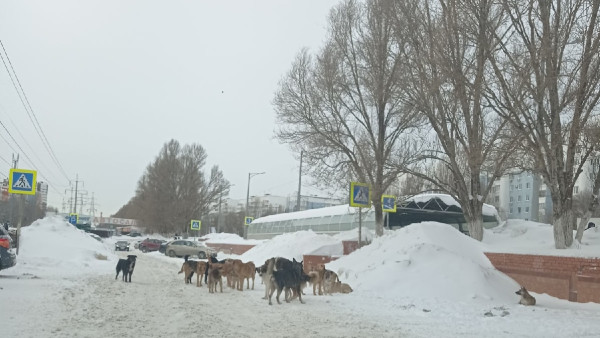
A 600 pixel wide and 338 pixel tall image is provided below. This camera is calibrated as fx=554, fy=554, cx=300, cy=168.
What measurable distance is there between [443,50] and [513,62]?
9.74 ft

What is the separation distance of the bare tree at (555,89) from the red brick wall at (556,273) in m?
1.18

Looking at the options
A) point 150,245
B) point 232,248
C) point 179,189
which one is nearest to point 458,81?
point 232,248

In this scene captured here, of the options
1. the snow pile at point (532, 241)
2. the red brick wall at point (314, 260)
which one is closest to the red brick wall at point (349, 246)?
the red brick wall at point (314, 260)

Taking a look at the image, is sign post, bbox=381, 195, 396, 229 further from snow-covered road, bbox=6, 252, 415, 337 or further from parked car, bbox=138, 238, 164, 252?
parked car, bbox=138, 238, 164, 252

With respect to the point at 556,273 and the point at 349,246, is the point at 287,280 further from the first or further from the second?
the point at 349,246

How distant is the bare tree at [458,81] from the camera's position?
1681 centimetres

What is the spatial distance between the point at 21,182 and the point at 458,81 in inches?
643

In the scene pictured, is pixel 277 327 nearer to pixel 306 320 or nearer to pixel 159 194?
pixel 306 320

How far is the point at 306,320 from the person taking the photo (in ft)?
34.9

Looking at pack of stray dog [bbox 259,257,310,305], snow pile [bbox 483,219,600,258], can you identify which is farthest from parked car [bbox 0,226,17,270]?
snow pile [bbox 483,219,600,258]

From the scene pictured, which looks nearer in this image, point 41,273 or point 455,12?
point 455,12

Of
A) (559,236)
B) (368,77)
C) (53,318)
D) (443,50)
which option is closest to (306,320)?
(53,318)

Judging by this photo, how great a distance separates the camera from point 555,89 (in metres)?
15.2

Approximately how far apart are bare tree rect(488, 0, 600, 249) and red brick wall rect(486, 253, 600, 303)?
118cm
